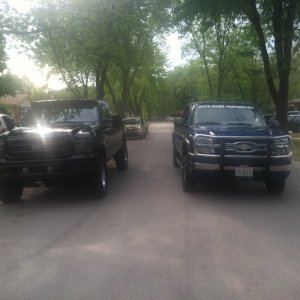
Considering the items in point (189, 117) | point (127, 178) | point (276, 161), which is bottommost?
point (127, 178)

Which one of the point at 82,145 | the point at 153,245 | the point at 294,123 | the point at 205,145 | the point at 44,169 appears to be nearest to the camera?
the point at 153,245

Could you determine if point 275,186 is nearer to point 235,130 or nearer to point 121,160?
→ point 235,130

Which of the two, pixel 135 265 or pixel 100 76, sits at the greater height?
pixel 100 76

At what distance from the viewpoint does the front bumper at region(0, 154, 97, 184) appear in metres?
7.83

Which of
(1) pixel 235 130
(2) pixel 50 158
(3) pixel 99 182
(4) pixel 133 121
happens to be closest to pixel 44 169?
(2) pixel 50 158

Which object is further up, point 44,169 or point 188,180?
point 44,169

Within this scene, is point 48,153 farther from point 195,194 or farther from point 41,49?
point 41,49

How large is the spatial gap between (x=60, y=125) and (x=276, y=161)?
14.3ft

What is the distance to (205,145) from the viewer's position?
8273 millimetres

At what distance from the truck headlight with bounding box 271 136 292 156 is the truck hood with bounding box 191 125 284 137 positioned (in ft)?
0.62

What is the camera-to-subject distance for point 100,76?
2741 centimetres

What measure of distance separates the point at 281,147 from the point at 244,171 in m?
0.87

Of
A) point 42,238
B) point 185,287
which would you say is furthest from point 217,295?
point 42,238

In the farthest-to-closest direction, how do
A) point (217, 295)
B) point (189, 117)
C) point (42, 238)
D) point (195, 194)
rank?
point (189, 117) < point (195, 194) < point (42, 238) < point (217, 295)
